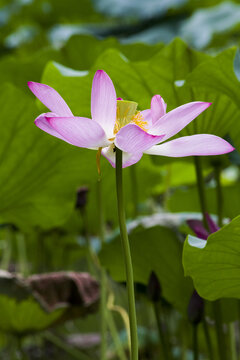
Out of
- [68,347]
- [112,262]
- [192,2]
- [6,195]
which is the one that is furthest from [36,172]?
[192,2]

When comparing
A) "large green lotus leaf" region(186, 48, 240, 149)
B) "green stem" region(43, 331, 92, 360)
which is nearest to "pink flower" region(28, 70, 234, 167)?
"large green lotus leaf" region(186, 48, 240, 149)

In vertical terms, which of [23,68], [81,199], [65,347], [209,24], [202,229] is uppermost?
[209,24]

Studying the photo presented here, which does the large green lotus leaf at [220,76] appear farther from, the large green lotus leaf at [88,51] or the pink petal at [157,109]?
the large green lotus leaf at [88,51]

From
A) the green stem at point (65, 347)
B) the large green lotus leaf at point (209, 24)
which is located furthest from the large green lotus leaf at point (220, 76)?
the large green lotus leaf at point (209, 24)

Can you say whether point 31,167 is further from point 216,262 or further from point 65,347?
point 65,347

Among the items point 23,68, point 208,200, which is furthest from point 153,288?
point 23,68

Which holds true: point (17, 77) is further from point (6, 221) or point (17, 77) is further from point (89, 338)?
point (89, 338)
